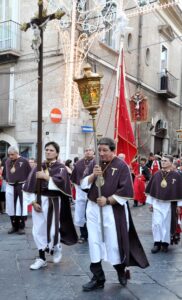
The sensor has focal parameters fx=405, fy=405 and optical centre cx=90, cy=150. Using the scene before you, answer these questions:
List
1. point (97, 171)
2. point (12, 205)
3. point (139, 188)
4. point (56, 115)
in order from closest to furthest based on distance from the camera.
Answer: point (97, 171)
point (12, 205)
point (139, 188)
point (56, 115)

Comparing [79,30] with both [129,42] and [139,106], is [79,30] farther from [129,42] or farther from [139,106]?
[129,42]

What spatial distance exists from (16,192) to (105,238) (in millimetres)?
3661

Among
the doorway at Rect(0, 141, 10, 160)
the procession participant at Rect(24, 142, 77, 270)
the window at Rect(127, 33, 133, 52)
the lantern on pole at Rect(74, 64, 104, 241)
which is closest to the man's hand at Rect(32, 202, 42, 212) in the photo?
the procession participant at Rect(24, 142, 77, 270)

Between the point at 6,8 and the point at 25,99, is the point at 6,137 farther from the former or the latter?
the point at 6,8

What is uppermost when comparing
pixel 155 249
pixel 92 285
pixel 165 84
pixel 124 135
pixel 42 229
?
pixel 165 84

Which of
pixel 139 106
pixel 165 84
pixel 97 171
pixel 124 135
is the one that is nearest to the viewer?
pixel 97 171

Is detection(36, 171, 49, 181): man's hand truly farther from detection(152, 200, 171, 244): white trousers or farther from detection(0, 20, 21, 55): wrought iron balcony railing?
detection(0, 20, 21, 55): wrought iron balcony railing

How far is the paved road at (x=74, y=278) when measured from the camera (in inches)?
174

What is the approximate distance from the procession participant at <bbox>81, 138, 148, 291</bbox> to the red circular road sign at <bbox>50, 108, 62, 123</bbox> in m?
8.62

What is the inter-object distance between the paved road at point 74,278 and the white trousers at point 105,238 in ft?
1.23

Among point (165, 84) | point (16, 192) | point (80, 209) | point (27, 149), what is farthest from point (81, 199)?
point (165, 84)

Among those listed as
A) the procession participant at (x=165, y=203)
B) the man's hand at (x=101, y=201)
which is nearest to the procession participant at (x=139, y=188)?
the procession participant at (x=165, y=203)

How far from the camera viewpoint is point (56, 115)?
13.4 meters

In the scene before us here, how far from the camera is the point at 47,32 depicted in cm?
1413
